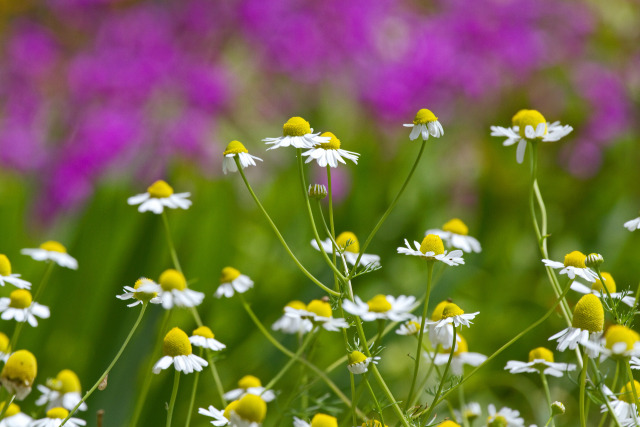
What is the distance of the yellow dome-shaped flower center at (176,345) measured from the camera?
0.50m

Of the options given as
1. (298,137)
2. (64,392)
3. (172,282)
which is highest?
(298,137)

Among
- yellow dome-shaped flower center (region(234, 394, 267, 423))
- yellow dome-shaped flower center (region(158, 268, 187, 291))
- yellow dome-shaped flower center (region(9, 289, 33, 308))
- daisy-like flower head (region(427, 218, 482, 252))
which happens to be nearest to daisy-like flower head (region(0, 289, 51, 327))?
yellow dome-shaped flower center (region(9, 289, 33, 308))

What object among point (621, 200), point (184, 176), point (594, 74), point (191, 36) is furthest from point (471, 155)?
point (184, 176)

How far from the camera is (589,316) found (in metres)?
0.45

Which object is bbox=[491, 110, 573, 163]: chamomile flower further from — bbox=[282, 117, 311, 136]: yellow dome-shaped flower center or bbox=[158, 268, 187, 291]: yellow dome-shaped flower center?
bbox=[158, 268, 187, 291]: yellow dome-shaped flower center

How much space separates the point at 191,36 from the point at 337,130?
587mm

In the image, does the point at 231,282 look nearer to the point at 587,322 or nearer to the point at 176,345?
the point at 176,345

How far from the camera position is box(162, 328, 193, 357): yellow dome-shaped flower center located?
500mm

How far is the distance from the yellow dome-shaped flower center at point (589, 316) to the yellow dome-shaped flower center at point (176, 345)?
0.24 meters

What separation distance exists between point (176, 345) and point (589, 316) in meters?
0.26

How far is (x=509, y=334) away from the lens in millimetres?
1492

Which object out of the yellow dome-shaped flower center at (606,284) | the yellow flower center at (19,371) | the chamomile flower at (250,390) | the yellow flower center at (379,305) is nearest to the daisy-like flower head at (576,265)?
the yellow dome-shaped flower center at (606,284)

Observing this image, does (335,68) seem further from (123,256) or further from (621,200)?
(123,256)

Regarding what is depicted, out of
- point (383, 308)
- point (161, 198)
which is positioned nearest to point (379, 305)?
point (383, 308)
